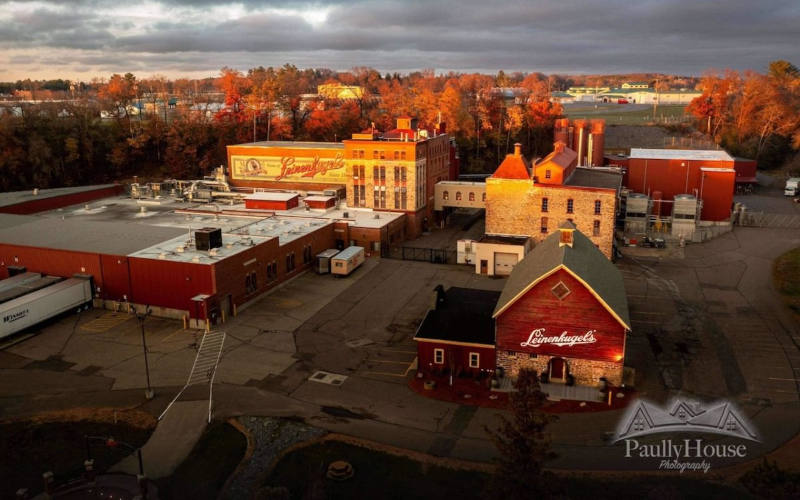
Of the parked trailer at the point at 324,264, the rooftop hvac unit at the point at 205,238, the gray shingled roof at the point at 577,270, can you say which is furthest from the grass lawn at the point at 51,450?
the parked trailer at the point at 324,264

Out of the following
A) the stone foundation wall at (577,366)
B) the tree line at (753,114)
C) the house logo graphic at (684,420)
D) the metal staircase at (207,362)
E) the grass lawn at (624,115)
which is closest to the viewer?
the house logo graphic at (684,420)

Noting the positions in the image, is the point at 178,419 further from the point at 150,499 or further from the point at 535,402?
the point at 535,402

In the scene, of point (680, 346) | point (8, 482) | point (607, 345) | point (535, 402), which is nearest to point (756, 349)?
point (680, 346)

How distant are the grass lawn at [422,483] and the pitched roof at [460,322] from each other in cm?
783

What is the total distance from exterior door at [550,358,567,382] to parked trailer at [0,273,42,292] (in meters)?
32.2

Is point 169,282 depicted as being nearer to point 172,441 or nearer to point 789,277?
point 172,441

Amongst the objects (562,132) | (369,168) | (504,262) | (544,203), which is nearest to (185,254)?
(504,262)

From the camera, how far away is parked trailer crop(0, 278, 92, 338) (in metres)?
33.2

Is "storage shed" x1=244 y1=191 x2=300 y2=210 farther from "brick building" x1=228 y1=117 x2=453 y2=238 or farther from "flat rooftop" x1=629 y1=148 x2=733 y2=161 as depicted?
"flat rooftop" x1=629 y1=148 x2=733 y2=161

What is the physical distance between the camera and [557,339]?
26.9m

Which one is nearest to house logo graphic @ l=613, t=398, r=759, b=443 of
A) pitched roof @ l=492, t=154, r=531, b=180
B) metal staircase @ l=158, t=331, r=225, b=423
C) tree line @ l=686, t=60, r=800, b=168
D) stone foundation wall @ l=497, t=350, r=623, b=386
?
stone foundation wall @ l=497, t=350, r=623, b=386

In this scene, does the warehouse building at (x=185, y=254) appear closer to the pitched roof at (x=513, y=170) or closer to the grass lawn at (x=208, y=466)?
the pitched roof at (x=513, y=170)

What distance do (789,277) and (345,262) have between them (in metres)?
32.4

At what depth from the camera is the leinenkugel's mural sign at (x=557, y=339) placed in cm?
2661
